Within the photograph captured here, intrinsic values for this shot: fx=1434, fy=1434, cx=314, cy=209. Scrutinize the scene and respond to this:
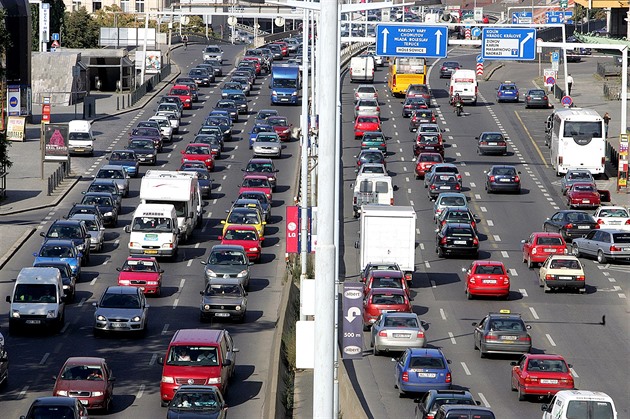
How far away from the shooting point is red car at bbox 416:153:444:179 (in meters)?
72.5

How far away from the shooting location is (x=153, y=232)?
5362 cm

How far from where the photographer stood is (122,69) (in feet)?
364

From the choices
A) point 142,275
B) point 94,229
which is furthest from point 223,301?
point 94,229

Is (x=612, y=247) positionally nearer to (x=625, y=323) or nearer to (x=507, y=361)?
(x=625, y=323)

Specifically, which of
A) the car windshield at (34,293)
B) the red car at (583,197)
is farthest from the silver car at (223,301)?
the red car at (583,197)

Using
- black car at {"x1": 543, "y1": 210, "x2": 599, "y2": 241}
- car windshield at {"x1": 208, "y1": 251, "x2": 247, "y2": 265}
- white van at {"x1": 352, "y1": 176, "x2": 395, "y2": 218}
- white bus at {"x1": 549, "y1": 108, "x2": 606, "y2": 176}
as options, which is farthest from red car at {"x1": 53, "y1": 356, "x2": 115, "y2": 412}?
white bus at {"x1": 549, "y1": 108, "x2": 606, "y2": 176}

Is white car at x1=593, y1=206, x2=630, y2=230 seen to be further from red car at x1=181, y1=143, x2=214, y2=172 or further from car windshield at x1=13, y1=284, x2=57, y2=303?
car windshield at x1=13, y1=284, x2=57, y2=303

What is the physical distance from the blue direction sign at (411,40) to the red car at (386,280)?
30.4 feet

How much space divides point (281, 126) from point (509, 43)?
102 feet

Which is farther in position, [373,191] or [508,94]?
[508,94]

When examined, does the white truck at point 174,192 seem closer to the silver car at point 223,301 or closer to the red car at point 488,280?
the silver car at point 223,301

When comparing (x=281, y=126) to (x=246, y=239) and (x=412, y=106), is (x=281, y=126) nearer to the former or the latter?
(x=412, y=106)

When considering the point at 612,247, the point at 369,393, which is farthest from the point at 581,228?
the point at 369,393

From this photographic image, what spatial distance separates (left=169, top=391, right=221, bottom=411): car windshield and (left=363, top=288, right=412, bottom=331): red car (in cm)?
1389
